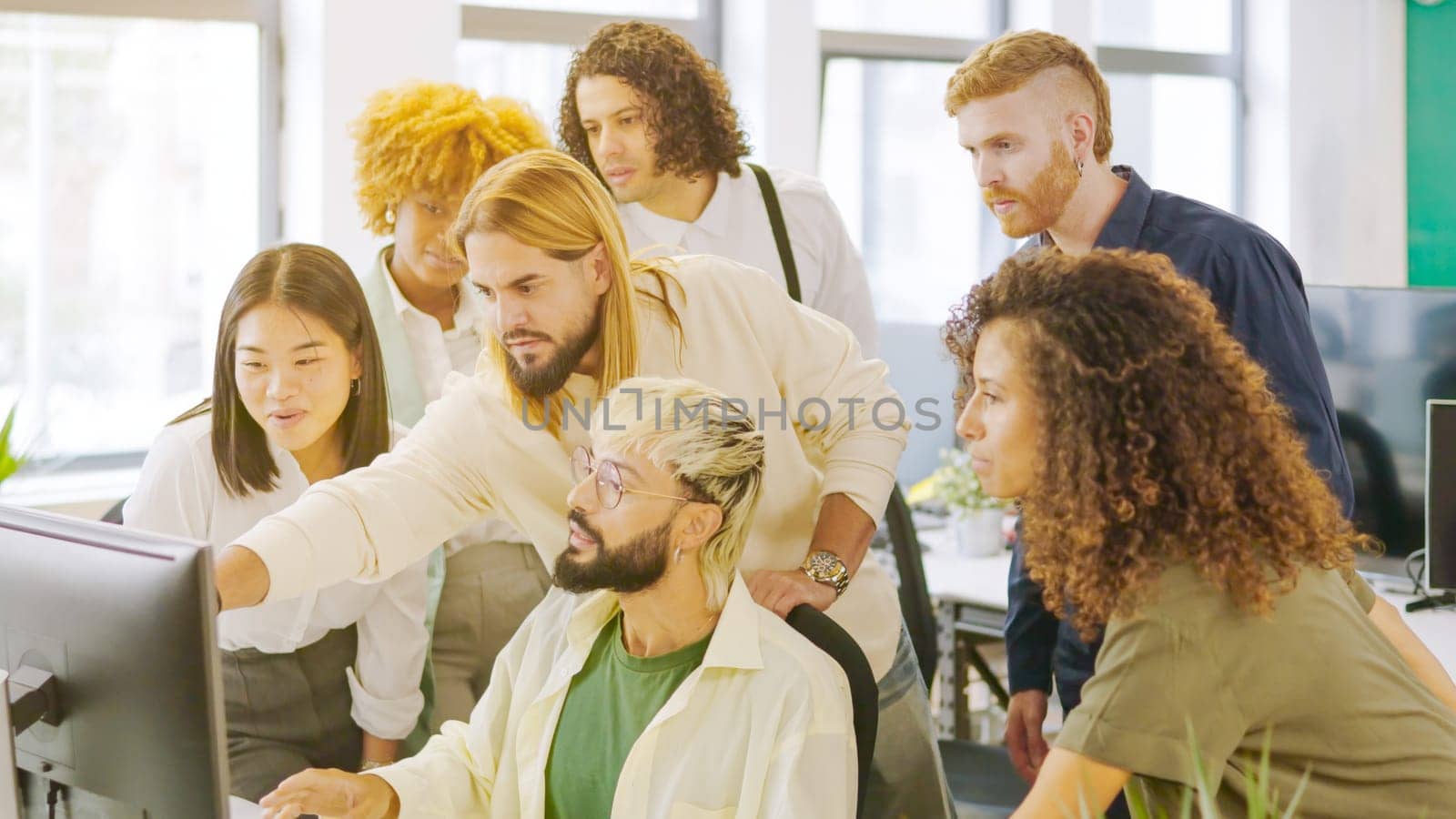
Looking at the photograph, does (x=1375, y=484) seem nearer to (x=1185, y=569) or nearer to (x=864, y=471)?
(x=864, y=471)

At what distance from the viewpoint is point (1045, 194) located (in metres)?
1.90

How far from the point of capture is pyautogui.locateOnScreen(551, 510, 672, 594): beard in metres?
1.59

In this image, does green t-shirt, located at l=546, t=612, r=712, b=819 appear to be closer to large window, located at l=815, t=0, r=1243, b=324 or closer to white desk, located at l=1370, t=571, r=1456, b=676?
white desk, located at l=1370, t=571, r=1456, b=676

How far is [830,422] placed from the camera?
1.87 m

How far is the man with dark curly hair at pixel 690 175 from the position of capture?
7.34 feet

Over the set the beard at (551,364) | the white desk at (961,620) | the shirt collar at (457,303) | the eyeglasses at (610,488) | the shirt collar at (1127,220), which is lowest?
the white desk at (961,620)

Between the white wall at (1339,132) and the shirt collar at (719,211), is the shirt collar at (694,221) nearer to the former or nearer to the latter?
the shirt collar at (719,211)

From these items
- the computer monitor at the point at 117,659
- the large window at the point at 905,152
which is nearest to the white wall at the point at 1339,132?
the large window at the point at 905,152

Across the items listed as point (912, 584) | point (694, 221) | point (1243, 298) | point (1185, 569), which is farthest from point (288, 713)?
point (1243, 298)

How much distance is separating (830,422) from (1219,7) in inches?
203

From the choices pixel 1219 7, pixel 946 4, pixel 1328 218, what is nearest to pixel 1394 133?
pixel 1328 218

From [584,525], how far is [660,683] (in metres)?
0.21

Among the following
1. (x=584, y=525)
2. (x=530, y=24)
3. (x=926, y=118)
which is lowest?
(x=584, y=525)

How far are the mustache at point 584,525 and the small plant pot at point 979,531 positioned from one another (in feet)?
6.60
